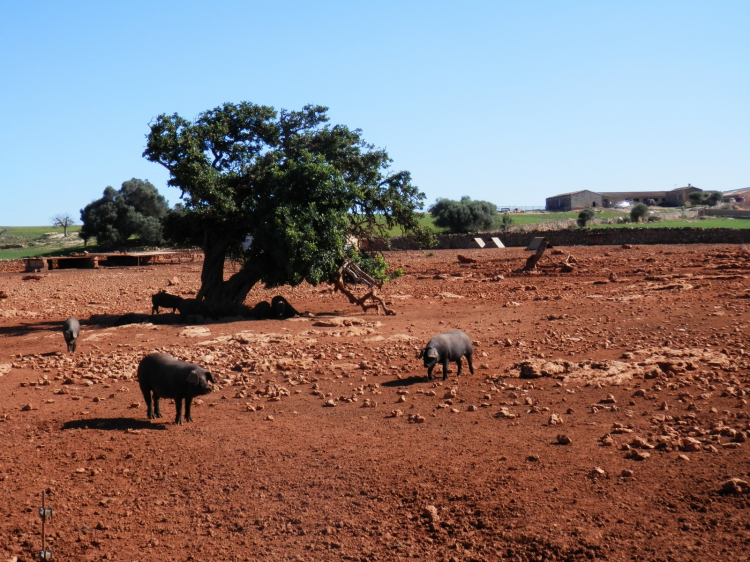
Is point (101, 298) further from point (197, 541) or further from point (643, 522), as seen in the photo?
point (643, 522)

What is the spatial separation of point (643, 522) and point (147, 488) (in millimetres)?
5197

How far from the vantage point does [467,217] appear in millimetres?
76250

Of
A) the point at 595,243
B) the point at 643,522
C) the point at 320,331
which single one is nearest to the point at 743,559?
the point at 643,522

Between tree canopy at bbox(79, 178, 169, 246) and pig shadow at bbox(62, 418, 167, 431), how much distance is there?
61.9m

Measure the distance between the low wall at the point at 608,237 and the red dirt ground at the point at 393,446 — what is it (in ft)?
112

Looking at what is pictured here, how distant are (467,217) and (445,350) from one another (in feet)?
211

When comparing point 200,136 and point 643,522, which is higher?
point 200,136

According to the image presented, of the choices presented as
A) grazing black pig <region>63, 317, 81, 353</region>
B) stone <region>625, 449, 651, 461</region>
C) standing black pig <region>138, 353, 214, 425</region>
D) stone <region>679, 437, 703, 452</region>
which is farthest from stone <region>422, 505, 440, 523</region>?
grazing black pig <region>63, 317, 81, 353</region>

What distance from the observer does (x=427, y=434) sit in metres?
9.74

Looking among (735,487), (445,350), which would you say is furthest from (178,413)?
(735,487)

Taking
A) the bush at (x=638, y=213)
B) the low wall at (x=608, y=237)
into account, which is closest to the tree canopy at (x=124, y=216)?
the low wall at (x=608, y=237)

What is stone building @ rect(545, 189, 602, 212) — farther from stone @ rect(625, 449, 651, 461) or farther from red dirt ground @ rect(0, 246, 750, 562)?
stone @ rect(625, 449, 651, 461)

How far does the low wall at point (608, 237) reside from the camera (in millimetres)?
50031

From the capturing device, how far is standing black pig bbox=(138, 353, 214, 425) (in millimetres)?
10617
